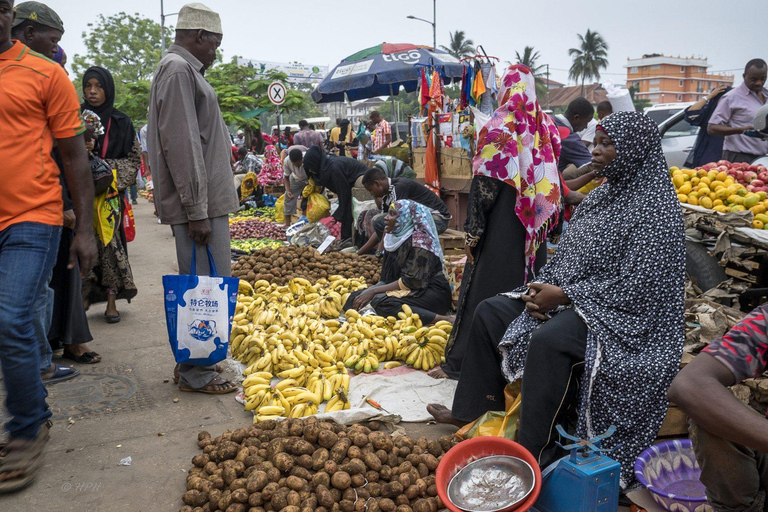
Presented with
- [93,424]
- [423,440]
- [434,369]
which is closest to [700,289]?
[434,369]

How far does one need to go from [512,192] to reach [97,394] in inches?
122

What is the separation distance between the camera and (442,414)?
3551 mm

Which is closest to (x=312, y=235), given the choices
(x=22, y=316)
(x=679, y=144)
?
(x=22, y=316)

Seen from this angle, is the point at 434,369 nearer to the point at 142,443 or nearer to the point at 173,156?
the point at 142,443

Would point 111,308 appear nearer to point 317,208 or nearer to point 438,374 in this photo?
point 438,374

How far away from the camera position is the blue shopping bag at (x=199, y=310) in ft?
12.1

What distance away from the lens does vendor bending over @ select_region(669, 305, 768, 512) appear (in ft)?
5.80

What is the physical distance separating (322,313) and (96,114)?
264 centimetres

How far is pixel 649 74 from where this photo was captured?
8644cm

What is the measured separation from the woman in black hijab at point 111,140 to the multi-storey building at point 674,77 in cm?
8854

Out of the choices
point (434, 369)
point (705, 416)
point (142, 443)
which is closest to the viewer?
point (705, 416)

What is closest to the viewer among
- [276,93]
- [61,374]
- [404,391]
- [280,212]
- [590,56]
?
[404,391]

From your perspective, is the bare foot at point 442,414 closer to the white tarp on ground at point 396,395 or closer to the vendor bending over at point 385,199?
the white tarp on ground at point 396,395

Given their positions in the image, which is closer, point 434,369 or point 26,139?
point 26,139
